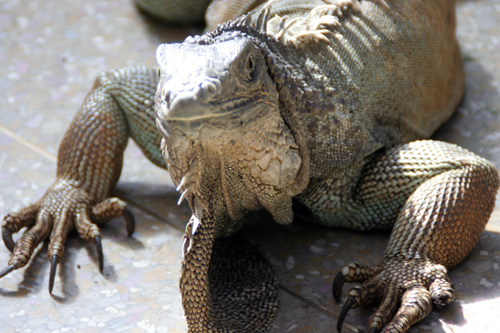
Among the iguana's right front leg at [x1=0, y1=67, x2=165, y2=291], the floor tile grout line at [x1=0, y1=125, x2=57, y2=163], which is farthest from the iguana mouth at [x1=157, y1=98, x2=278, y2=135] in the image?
the floor tile grout line at [x1=0, y1=125, x2=57, y2=163]

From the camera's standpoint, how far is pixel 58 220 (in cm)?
316

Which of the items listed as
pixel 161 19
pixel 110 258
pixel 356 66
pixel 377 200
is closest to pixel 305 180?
pixel 377 200

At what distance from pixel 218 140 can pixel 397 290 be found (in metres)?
1.16

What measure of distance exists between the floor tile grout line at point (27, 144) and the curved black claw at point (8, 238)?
3.36 feet

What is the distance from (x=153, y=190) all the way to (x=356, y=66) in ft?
5.67

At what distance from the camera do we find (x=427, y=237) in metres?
2.59

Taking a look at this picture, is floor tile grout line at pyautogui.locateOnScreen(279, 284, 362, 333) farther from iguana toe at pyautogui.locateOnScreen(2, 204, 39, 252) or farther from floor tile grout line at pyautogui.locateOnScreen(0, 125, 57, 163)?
floor tile grout line at pyautogui.locateOnScreen(0, 125, 57, 163)

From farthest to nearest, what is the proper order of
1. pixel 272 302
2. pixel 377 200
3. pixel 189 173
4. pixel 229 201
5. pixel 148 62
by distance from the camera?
pixel 148 62 → pixel 377 200 → pixel 272 302 → pixel 229 201 → pixel 189 173

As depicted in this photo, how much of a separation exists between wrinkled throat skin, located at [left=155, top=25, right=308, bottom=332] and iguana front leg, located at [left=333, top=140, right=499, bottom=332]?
0.58m

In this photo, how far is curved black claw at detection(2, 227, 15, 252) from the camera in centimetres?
298

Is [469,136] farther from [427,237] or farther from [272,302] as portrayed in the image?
[272,302]

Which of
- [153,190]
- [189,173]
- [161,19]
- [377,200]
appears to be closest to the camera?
[189,173]

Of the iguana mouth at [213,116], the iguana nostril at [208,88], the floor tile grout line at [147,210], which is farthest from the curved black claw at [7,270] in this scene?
the iguana nostril at [208,88]

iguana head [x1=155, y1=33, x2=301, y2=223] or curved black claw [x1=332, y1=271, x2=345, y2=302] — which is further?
curved black claw [x1=332, y1=271, x2=345, y2=302]
